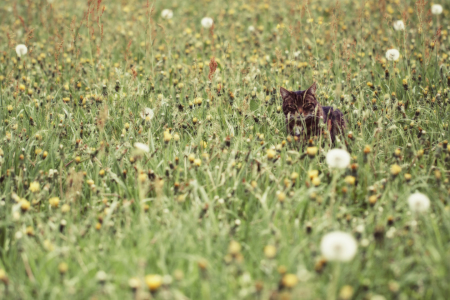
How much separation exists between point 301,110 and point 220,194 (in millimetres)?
1077

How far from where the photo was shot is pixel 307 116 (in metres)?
3.24

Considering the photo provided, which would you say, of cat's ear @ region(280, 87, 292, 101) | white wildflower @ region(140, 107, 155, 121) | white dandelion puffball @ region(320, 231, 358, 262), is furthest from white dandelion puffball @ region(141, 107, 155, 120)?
white dandelion puffball @ region(320, 231, 358, 262)

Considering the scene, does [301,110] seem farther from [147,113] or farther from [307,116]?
[147,113]

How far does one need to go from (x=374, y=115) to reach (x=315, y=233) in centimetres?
169

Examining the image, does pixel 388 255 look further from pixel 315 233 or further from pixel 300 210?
pixel 300 210

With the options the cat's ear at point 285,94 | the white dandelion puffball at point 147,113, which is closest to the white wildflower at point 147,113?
the white dandelion puffball at point 147,113

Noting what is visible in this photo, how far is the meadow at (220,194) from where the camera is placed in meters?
1.88

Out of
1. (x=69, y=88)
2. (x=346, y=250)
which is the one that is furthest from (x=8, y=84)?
(x=346, y=250)

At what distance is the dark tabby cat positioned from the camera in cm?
321

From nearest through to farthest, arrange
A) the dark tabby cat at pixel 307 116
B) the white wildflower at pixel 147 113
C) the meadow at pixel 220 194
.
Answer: the meadow at pixel 220 194, the dark tabby cat at pixel 307 116, the white wildflower at pixel 147 113

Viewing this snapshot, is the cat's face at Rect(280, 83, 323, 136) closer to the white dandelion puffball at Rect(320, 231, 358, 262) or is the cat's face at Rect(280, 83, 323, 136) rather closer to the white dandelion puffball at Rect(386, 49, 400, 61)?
the white dandelion puffball at Rect(386, 49, 400, 61)

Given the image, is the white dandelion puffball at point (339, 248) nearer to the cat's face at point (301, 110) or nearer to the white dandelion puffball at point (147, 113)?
the cat's face at point (301, 110)

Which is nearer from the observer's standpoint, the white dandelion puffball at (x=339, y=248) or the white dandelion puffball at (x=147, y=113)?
the white dandelion puffball at (x=339, y=248)

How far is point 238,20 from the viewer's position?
21.4 feet
